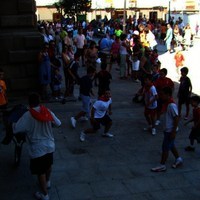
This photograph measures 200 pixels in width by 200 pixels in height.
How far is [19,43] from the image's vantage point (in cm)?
1279

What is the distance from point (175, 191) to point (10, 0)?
828cm

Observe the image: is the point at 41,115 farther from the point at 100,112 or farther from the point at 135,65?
the point at 135,65

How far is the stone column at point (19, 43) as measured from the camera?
12.6m

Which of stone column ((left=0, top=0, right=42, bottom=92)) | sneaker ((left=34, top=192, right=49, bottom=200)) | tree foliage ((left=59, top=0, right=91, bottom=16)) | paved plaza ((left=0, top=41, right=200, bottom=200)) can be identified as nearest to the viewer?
sneaker ((left=34, top=192, right=49, bottom=200))

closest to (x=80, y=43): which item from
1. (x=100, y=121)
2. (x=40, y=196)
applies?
(x=100, y=121)

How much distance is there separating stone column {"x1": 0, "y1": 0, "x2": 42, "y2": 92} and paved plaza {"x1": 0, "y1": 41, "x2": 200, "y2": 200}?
2.78m

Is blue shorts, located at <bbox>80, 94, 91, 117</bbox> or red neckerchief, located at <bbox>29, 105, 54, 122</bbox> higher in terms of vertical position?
red neckerchief, located at <bbox>29, 105, 54, 122</bbox>

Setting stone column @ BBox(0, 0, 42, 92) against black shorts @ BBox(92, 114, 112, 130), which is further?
stone column @ BBox(0, 0, 42, 92)

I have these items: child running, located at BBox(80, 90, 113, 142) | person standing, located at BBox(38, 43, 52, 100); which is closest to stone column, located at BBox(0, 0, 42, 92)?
person standing, located at BBox(38, 43, 52, 100)

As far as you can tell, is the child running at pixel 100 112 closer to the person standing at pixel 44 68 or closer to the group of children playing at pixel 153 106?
the group of children playing at pixel 153 106

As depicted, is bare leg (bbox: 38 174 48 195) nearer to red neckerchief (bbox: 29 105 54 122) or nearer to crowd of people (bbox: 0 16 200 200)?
crowd of people (bbox: 0 16 200 200)

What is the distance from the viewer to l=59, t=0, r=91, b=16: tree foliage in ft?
113

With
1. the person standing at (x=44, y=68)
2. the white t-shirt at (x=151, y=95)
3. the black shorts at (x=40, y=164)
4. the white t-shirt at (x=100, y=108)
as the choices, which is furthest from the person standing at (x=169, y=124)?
the person standing at (x=44, y=68)

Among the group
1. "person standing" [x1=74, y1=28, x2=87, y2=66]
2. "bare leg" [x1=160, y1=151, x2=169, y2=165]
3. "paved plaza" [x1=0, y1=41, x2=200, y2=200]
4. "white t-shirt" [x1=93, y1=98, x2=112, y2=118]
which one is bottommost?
"paved plaza" [x1=0, y1=41, x2=200, y2=200]
